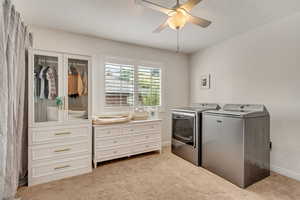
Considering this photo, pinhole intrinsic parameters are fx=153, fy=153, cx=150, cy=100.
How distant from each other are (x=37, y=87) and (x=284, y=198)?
368 cm

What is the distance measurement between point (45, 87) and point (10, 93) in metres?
0.80

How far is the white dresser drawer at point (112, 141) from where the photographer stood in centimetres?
275

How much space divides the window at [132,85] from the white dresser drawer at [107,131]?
652mm

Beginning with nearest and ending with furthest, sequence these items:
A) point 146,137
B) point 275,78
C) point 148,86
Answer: point 275,78 < point 146,137 < point 148,86

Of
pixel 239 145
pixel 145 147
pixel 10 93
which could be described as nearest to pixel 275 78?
pixel 239 145

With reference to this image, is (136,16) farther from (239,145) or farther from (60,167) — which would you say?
(60,167)

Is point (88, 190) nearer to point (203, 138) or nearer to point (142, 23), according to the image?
point (203, 138)

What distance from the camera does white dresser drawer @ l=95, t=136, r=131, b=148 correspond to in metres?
2.75

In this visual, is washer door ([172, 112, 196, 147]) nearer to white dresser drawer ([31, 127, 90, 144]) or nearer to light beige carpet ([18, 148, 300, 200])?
light beige carpet ([18, 148, 300, 200])

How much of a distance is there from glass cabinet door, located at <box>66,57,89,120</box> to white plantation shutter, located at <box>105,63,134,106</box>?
68cm

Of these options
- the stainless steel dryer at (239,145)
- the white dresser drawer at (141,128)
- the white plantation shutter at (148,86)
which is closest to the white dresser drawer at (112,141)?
the white dresser drawer at (141,128)

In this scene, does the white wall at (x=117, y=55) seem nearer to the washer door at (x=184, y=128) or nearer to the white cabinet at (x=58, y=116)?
the white cabinet at (x=58, y=116)

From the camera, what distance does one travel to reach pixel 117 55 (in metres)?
3.38

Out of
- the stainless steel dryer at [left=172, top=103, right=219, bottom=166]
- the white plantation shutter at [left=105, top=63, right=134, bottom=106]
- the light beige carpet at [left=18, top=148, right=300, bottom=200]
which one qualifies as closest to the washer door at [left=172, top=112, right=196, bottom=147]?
the stainless steel dryer at [left=172, top=103, right=219, bottom=166]
